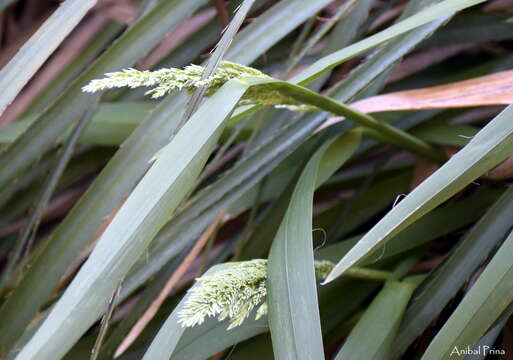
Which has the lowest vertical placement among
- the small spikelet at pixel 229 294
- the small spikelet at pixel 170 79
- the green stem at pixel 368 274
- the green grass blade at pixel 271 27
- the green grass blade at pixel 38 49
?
the small spikelet at pixel 229 294

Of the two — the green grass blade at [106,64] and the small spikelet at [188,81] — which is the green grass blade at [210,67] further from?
the green grass blade at [106,64]

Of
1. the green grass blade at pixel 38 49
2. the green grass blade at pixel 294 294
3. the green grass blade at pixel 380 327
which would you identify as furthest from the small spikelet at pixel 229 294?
Answer: the green grass blade at pixel 38 49

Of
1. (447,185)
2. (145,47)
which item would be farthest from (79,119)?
(447,185)

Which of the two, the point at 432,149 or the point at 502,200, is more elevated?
the point at 432,149

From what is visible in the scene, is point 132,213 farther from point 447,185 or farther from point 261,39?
point 261,39

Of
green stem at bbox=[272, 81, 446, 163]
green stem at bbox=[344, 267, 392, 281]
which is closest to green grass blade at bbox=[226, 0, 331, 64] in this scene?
green stem at bbox=[272, 81, 446, 163]

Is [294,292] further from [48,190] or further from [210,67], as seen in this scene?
[48,190]
